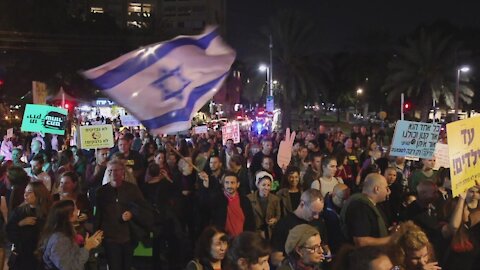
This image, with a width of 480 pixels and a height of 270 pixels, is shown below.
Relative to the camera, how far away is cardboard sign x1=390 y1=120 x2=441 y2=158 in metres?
9.95

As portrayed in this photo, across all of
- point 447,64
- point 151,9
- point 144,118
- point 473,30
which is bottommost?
point 144,118

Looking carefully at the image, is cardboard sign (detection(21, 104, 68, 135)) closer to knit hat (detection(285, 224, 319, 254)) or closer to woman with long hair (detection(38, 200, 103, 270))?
woman with long hair (detection(38, 200, 103, 270))

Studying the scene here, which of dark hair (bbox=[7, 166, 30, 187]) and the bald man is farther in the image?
dark hair (bbox=[7, 166, 30, 187])

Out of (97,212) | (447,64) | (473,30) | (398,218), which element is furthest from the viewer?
(473,30)

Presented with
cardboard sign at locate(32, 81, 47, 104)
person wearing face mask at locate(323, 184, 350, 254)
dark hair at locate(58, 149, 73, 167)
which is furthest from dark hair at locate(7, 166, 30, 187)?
cardboard sign at locate(32, 81, 47, 104)

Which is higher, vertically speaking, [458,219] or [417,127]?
[417,127]

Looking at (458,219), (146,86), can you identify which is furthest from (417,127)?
(146,86)

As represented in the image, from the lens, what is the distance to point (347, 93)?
7225 cm

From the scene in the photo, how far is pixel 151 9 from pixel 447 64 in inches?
3683

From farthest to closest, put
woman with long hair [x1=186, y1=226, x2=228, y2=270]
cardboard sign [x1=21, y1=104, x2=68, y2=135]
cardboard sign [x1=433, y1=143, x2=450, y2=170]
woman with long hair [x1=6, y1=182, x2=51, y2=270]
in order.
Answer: cardboard sign [x1=21, y1=104, x2=68, y2=135], cardboard sign [x1=433, y1=143, x2=450, y2=170], woman with long hair [x1=6, y1=182, x2=51, y2=270], woman with long hair [x1=186, y1=226, x2=228, y2=270]

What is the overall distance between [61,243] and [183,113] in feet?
6.44

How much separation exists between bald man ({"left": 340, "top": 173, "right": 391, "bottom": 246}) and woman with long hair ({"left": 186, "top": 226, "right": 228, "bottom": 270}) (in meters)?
1.34

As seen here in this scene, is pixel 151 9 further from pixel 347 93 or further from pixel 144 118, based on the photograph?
pixel 144 118

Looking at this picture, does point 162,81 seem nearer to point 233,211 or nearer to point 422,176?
point 233,211
